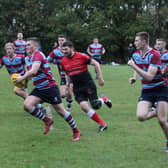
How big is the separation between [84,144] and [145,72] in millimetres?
1787

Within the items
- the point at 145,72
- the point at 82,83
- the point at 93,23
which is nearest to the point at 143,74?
the point at 145,72

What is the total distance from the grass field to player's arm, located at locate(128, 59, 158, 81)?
119cm

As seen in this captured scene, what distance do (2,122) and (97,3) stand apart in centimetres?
4149

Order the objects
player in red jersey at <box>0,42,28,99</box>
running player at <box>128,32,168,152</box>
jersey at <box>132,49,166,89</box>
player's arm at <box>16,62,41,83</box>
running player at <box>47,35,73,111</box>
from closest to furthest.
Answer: running player at <box>128,32,168,152</box> → jersey at <box>132,49,166,89</box> → player's arm at <box>16,62,41,83</box> → player in red jersey at <box>0,42,28,99</box> → running player at <box>47,35,73,111</box>

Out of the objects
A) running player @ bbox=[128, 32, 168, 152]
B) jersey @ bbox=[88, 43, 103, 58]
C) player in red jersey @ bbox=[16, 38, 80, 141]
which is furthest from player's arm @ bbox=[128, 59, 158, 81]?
jersey @ bbox=[88, 43, 103, 58]

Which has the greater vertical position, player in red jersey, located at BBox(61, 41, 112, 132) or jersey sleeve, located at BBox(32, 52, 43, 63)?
jersey sleeve, located at BBox(32, 52, 43, 63)

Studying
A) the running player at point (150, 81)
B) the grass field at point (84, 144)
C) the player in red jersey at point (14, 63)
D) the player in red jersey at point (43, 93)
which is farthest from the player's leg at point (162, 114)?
the player in red jersey at point (14, 63)

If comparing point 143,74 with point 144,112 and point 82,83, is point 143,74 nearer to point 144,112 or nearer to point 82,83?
point 144,112

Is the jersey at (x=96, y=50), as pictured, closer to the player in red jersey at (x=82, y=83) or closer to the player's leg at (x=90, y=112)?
the player in red jersey at (x=82, y=83)

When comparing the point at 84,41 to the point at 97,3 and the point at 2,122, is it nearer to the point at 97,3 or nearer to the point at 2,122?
the point at 97,3

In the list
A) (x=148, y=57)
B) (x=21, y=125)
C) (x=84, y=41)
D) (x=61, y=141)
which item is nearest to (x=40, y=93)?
(x=61, y=141)

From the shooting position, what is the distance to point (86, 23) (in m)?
49.3

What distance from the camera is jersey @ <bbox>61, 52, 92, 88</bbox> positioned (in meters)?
8.28

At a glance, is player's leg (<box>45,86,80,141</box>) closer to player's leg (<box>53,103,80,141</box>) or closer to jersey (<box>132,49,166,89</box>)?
player's leg (<box>53,103,80,141</box>)
